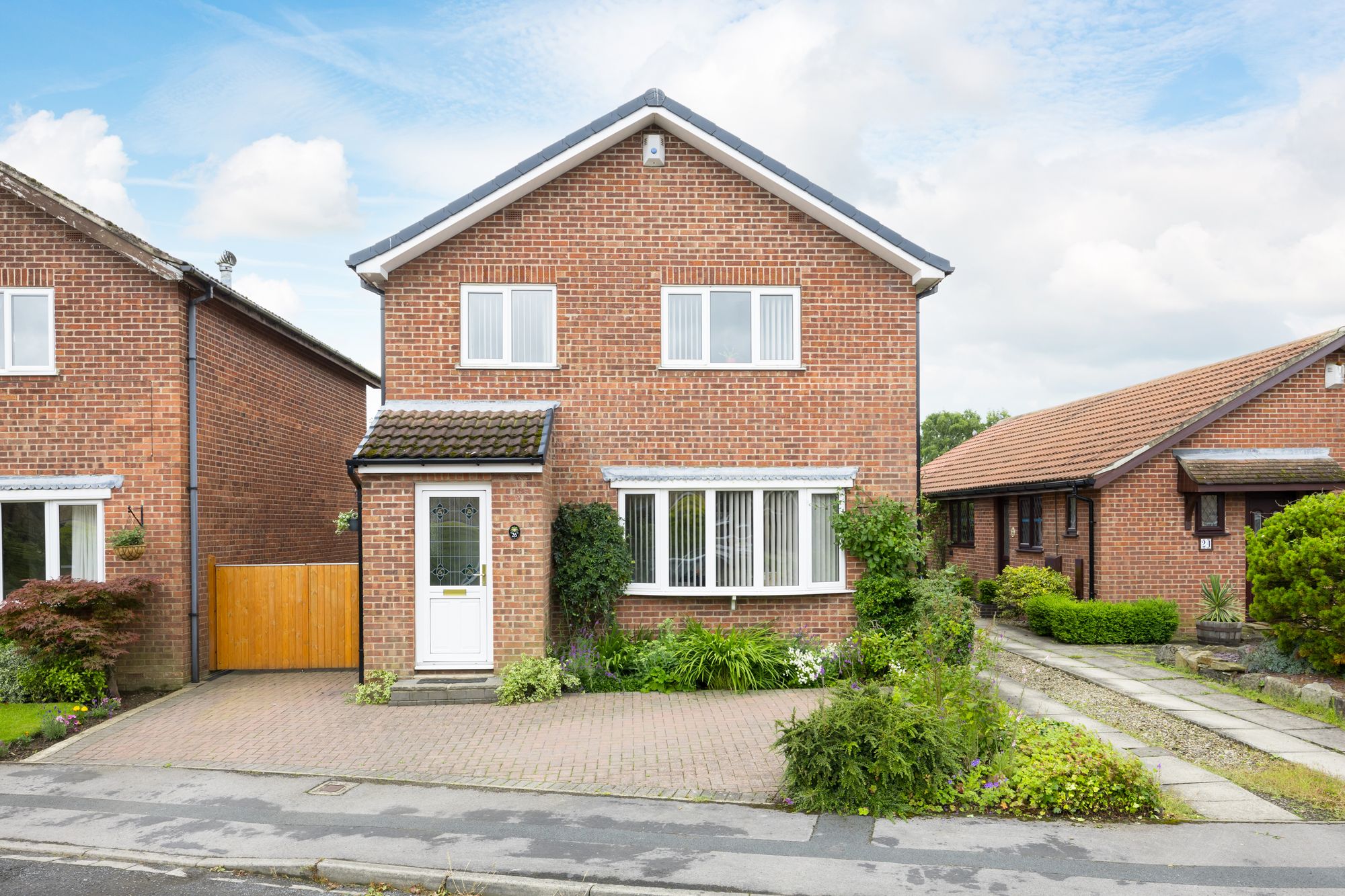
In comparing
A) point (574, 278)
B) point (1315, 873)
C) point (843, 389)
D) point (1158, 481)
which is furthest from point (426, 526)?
point (1158, 481)

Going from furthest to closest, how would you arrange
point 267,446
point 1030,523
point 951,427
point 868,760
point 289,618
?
point 951,427, point 1030,523, point 267,446, point 289,618, point 868,760

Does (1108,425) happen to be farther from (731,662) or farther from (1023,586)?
(731,662)

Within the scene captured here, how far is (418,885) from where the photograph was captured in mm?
6160

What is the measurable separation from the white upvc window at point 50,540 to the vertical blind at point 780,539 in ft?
29.4

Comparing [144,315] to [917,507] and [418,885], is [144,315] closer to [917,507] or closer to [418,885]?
[418,885]

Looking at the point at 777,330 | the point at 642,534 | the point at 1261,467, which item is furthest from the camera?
the point at 1261,467

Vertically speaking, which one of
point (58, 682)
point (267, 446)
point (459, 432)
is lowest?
point (58, 682)

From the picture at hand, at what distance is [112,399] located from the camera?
1227 cm

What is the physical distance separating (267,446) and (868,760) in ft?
38.3

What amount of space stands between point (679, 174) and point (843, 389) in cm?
386

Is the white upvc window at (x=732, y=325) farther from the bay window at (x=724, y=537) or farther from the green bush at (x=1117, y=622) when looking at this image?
the green bush at (x=1117, y=622)

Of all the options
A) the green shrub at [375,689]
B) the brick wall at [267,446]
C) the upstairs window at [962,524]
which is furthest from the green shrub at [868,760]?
the upstairs window at [962,524]

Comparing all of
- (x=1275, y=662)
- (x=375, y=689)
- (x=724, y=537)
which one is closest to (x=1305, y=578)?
(x=1275, y=662)

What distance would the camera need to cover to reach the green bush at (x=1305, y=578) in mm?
11117
